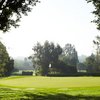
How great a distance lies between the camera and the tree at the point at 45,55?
144m

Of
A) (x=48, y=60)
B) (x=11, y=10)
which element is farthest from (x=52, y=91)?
(x=48, y=60)

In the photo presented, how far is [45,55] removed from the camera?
150 metres

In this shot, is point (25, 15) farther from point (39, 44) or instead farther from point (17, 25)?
point (39, 44)

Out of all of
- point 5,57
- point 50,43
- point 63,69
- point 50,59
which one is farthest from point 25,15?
point 50,43

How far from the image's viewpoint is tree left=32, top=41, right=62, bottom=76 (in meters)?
144

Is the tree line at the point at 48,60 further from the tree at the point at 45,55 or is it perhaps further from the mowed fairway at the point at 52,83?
the mowed fairway at the point at 52,83

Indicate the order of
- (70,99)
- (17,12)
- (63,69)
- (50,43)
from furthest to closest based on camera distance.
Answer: (50,43), (63,69), (17,12), (70,99)

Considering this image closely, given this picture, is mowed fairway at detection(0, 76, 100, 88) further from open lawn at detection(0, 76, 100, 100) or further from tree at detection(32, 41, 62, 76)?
tree at detection(32, 41, 62, 76)

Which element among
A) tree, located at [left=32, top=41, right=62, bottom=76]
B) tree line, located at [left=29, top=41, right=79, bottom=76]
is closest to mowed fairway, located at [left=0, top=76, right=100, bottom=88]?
tree line, located at [left=29, top=41, right=79, bottom=76]

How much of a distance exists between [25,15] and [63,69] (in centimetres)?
10299

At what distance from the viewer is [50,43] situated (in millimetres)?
156250

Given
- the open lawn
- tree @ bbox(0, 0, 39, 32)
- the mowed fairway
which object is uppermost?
tree @ bbox(0, 0, 39, 32)

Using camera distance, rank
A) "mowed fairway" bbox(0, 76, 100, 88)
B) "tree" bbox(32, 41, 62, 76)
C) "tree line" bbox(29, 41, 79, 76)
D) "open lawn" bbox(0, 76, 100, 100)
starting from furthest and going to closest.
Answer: "tree" bbox(32, 41, 62, 76)
"tree line" bbox(29, 41, 79, 76)
"mowed fairway" bbox(0, 76, 100, 88)
"open lawn" bbox(0, 76, 100, 100)

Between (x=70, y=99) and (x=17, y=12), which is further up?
(x=17, y=12)
